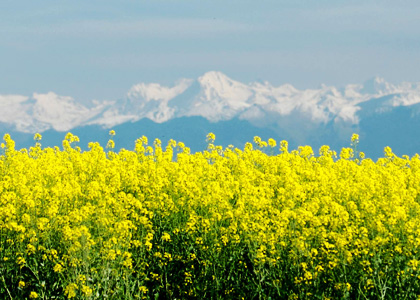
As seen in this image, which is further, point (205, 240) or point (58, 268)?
point (205, 240)

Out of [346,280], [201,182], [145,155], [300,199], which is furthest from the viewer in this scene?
[145,155]

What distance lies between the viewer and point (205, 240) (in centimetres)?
987

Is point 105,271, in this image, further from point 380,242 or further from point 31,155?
point 31,155

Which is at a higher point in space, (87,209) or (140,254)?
(87,209)

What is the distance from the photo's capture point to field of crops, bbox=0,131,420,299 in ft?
29.5

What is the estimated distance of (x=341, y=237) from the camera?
9.16 m

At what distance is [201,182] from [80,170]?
3.15m

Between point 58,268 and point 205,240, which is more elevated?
point 205,240

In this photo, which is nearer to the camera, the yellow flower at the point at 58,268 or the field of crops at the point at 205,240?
Result: the yellow flower at the point at 58,268

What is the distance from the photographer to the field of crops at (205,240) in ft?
29.5

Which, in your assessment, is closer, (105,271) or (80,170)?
(105,271)

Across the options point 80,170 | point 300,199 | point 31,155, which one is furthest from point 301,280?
point 31,155

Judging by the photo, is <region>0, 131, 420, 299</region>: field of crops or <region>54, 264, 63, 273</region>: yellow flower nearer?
<region>54, 264, 63, 273</region>: yellow flower

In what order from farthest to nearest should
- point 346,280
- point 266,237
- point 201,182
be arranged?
point 201,182 → point 266,237 → point 346,280
